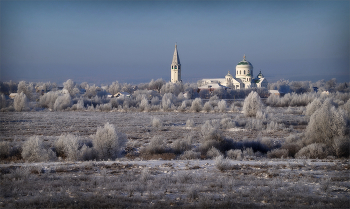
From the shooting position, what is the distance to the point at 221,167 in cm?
928

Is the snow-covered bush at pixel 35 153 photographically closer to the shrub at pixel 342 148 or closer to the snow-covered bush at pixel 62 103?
the shrub at pixel 342 148

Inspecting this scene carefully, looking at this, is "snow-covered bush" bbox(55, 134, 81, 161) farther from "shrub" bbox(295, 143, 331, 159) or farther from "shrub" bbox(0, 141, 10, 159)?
"shrub" bbox(295, 143, 331, 159)

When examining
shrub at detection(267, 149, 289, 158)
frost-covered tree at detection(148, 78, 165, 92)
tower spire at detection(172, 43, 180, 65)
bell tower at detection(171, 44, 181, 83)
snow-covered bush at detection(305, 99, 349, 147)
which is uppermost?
tower spire at detection(172, 43, 180, 65)

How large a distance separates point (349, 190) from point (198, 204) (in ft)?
12.1

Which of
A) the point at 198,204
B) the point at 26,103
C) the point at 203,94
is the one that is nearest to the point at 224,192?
the point at 198,204

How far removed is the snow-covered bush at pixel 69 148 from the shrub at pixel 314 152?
8.72m

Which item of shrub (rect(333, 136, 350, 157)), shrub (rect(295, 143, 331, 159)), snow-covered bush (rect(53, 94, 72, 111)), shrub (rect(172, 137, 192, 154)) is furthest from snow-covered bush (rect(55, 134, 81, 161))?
snow-covered bush (rect(53, 94, 72, 111))

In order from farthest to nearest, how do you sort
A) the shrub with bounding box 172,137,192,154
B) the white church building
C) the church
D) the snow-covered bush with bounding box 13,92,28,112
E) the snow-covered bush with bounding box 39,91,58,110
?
the white church building, the church, the snow-covered bush with bounding box 39,91,58,110, the snow-covered bush with bounding box 13,92,28,112, the shrub with bounding box 172,137,192,154

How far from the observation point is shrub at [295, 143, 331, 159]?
12258mm

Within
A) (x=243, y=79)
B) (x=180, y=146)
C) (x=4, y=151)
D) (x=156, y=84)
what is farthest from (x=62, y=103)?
(x=243, y=79)

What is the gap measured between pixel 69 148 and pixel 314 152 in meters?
9.58

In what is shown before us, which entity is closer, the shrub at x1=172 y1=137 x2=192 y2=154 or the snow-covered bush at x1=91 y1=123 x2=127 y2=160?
the snow-covered bush at x1=91 y1=123 x2=127 y2=160

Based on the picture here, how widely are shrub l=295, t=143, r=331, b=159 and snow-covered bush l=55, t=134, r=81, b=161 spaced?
28.6 ft

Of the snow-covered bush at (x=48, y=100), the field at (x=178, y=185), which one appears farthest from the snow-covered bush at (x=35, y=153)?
the snow-covered bush at (x=48, y=100)
